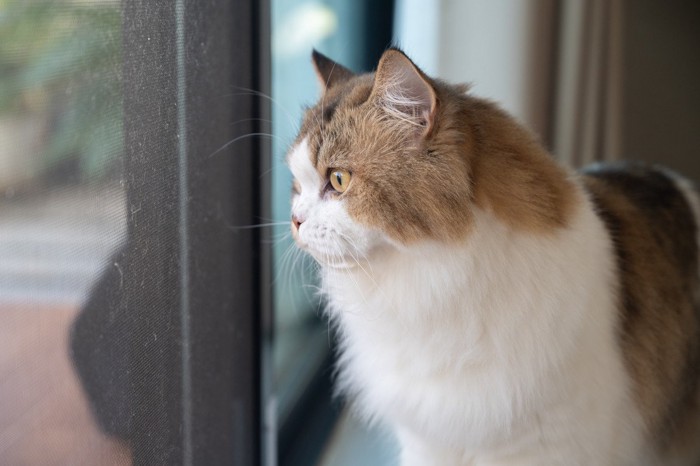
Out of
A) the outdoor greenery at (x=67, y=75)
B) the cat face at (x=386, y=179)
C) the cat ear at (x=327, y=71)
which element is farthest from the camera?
the cat ear at (x=327, y=71)

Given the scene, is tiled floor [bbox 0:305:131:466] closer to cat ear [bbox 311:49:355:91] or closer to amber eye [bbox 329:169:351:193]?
amber eye [bbox 329:169:351:193]

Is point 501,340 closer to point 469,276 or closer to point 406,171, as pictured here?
point 469,276

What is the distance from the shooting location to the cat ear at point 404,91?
0.90 metres

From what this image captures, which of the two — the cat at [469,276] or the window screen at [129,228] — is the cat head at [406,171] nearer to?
the cat at [469,276]

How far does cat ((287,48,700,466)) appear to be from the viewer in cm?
97

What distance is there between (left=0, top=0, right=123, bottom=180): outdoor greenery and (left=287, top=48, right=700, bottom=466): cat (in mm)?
356

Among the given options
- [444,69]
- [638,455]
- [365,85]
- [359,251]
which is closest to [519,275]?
[359,251]

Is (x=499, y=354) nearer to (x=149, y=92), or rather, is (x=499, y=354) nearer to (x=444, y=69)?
(x=149, y=92)

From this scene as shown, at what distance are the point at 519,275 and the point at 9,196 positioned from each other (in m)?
0.72

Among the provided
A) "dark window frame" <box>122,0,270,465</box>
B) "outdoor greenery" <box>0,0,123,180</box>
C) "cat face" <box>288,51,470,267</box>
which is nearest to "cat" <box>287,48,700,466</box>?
"cat face" <box>288,51,470,267</box>

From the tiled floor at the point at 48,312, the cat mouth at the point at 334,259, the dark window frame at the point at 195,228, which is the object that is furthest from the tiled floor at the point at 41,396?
the cat mouth at the point at 334,259

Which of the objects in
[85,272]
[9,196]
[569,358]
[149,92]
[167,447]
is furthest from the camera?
[569,358]

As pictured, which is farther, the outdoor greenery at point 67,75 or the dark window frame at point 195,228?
the dark window frame at point 195,228

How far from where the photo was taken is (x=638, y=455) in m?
1.25
